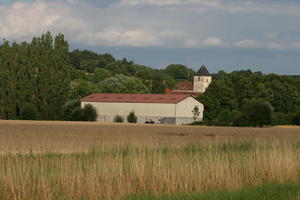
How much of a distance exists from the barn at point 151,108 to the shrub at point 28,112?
18762 mm

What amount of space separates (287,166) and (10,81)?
234 feet

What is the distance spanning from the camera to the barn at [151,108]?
342 feet

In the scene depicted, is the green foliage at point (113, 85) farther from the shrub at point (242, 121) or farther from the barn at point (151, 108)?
the shrub at point (242, 121)

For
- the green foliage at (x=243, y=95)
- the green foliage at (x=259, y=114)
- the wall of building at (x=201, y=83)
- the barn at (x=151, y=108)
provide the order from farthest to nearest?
the wall of building at (x=201, y=83), the green foliage at (x=243, y=95), the barn at (x=151, y=108), the green foliage at (x=259, y=114)

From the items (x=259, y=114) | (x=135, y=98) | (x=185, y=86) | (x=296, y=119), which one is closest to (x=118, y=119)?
(x=135, y=98)

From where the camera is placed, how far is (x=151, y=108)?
4134 inches

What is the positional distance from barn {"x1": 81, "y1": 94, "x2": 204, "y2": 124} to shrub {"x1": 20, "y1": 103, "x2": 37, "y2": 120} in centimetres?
1876

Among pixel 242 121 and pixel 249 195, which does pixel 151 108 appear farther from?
pixel 249 195

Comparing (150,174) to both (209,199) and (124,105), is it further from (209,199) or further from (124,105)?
(124,105)

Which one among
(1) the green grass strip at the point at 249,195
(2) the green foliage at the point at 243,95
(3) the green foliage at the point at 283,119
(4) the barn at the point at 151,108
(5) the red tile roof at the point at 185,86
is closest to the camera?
(1) the green grass strip at the point at 249,195

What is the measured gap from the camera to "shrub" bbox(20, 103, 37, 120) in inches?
3420

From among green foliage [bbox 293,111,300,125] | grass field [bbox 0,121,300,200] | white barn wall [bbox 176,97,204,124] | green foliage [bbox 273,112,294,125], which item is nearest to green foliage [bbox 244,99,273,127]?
green foliage [bbox 293,111,300,125]

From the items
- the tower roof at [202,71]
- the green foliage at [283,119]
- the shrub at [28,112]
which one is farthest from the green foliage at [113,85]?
the shrub at [28,112]

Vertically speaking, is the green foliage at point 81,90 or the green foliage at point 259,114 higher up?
the green foliage at point 81,90
